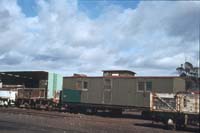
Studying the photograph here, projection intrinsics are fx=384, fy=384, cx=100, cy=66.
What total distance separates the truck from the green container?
37.3 ft

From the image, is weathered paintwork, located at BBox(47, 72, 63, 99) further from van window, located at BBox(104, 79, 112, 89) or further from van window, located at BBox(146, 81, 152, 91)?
van window, located at BBox(146, 81, 152, 91)

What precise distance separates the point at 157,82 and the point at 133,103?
268 centimetres

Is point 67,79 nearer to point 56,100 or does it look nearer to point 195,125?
point 56,100

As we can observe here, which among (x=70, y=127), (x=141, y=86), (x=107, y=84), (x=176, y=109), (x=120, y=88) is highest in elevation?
(x=107, y=84)

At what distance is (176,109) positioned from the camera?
22859mm

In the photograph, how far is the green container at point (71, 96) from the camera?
34.3 metres

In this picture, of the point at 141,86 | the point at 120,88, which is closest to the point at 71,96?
the point at 120,88

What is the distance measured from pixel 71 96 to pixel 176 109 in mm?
13983

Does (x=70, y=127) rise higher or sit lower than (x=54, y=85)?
lower

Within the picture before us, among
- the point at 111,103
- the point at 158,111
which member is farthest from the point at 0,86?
the point at 158,111

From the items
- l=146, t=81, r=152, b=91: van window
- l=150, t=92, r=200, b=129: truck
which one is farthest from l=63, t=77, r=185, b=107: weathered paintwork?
l=150, t=92, r=200, b=129: truck

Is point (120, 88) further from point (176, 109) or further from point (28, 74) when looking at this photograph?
point (28, 74)

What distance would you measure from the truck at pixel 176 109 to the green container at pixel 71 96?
11.4 m

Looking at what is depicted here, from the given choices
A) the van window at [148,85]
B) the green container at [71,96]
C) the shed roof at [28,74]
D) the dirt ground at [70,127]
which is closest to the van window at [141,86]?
the van window at [148,85]
